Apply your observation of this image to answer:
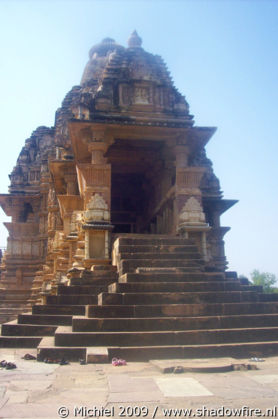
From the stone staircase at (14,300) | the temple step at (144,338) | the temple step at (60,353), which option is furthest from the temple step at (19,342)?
the stone staircase at (14,300)

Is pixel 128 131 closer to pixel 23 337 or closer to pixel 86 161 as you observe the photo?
pixel 86 161

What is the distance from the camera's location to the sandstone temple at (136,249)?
659 cm

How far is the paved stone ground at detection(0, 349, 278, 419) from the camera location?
3605 millimetres

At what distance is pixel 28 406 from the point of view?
373cm

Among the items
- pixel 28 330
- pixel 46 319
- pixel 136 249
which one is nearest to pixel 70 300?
pixel 46 319

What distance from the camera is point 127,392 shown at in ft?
13.6

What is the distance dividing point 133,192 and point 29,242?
25.4 ft

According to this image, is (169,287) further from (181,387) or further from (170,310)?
(181,387)

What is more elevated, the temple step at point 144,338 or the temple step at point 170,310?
the temple step at point 170,310

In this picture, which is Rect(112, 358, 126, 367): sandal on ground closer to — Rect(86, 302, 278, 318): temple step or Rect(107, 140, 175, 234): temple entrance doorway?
Rect(86, 302, 278, 318): temple step

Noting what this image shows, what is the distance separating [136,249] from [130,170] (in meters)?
7.25

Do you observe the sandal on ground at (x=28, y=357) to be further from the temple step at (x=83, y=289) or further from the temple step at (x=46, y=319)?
the temple step at (x=83, y=289)

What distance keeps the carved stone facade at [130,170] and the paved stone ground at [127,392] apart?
4.72m

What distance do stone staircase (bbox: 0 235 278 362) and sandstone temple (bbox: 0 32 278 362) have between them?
0.06 ft
